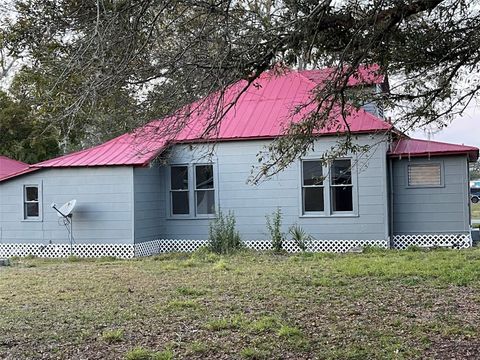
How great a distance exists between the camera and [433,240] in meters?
14.4

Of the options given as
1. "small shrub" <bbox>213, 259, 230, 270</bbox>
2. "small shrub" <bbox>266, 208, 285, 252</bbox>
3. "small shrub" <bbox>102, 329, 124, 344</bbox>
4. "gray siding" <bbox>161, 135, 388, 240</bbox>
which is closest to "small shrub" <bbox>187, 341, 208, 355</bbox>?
"small shrub" <bbox>102, 329, 124, 344</bbox>

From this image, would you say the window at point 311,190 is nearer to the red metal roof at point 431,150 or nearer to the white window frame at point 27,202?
the red metal roof at point 431,150

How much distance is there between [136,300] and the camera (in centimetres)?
851

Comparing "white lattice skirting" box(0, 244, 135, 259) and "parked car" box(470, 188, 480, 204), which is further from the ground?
"parked car" box(470, 188, 480, 204)

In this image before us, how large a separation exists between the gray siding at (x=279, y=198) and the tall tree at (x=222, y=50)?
22.1ft

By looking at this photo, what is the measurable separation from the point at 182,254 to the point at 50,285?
4849 mm

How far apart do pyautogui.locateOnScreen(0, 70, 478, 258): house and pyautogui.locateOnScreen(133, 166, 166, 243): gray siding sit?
0.09ft

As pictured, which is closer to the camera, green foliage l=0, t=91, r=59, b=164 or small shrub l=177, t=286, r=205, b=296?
small shrub l=177, t=286, r=205, b=296

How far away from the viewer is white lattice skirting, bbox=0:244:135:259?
14.9 m

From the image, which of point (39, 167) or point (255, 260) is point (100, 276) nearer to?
point (255, 260)

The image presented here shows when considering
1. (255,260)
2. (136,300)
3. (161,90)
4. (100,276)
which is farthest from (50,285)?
(161,90)

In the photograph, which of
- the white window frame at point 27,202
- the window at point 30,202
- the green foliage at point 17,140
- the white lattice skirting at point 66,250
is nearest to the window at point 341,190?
the white lattice skirting at point 66,250

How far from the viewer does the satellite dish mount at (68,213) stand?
Result: 14.9 meters

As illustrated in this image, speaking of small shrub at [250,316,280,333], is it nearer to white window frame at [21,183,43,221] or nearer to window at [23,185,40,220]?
white window frame at [21,183,43,221]
